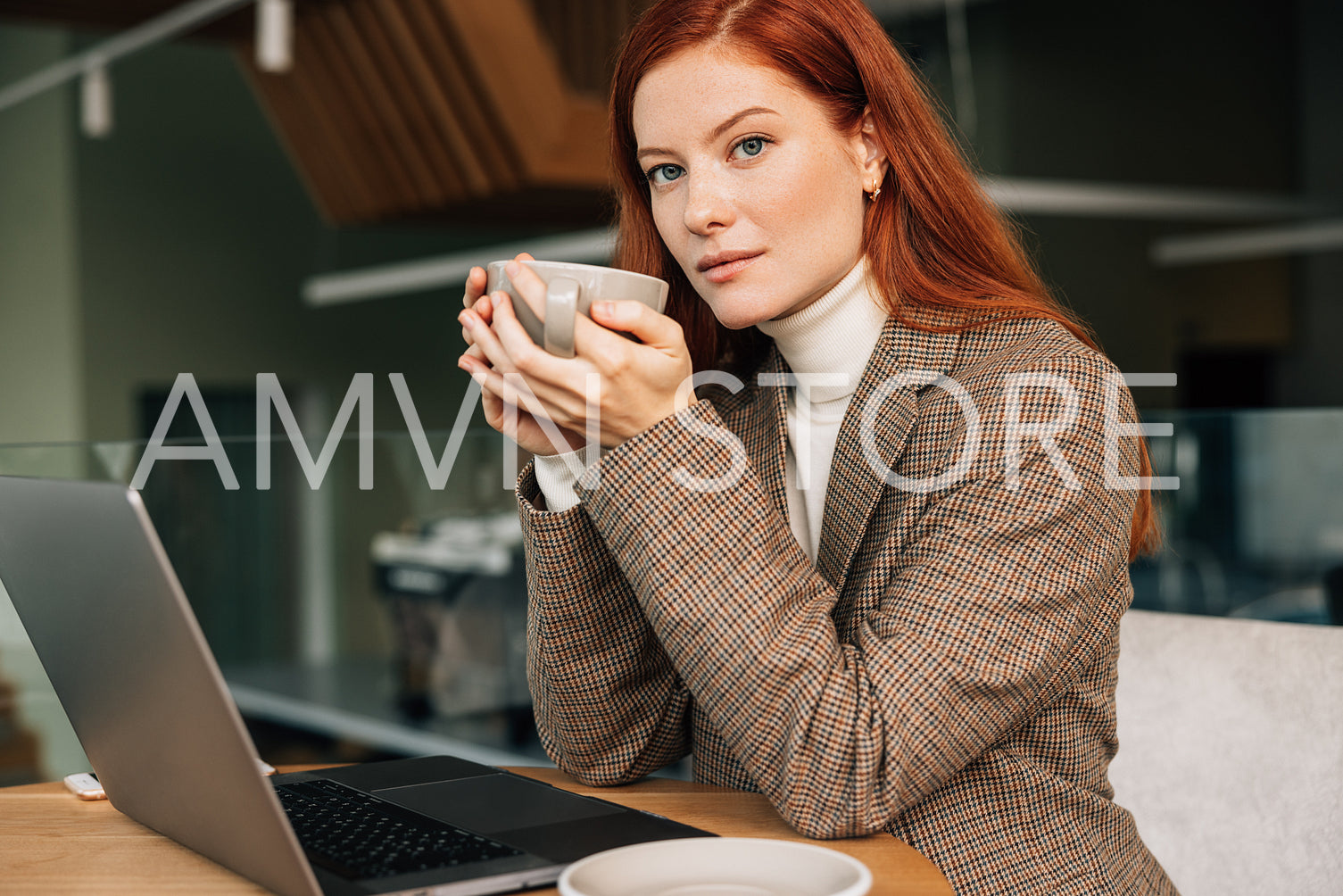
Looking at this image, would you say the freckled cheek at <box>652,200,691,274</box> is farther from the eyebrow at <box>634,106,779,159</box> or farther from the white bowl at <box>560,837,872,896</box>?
the white bowl at <box>560,837,872,896</box>

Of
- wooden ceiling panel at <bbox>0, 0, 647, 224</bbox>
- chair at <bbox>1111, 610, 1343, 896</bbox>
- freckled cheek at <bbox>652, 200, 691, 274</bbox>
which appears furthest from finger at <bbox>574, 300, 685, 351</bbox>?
wooden ceiling panel at <bbox>0, 0, 647, 224</bbox>

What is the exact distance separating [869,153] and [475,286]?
40 cm

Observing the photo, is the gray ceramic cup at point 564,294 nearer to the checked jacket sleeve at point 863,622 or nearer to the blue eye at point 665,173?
the checked jacket sleeve at point 863,622

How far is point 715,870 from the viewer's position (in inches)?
27.3

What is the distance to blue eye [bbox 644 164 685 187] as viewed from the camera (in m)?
1.07

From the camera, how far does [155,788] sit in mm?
791

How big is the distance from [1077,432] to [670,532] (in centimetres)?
32

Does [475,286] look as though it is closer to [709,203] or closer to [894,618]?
[709,203]

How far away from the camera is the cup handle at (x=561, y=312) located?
84 centimetres

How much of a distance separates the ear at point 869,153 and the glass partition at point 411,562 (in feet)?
4.26

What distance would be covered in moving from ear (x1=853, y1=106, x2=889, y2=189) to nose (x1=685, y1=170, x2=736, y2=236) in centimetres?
15

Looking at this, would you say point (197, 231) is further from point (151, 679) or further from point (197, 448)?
point (151, 679)

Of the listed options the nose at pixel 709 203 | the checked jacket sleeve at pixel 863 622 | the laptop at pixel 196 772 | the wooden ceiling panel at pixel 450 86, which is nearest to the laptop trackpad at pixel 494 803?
the laptop at pixel 196 772

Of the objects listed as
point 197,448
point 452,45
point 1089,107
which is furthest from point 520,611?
point 1089,107
